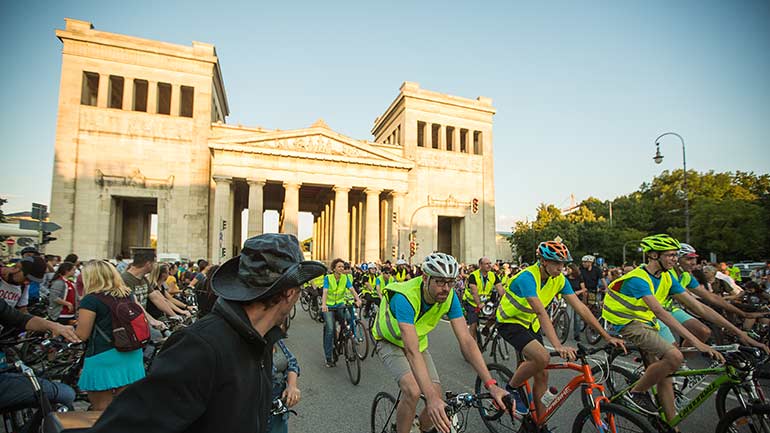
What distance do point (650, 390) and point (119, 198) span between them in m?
41.9

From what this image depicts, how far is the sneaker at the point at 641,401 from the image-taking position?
4.09 meters

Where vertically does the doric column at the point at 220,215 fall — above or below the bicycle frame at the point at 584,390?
above

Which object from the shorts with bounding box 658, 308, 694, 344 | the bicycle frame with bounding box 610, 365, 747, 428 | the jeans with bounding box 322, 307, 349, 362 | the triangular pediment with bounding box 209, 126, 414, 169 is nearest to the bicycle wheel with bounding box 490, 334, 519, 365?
the jeans with bounding box 322, 307, 349, 362

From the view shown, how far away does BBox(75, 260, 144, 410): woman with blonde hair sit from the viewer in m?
3.47

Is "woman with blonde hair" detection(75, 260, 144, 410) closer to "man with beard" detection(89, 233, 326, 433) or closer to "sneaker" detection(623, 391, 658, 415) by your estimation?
"man with beard" detection(89, 233, 326, 433)

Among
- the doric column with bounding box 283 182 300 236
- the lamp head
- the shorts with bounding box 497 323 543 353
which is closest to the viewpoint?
the shorts with bounding box 497 323 543 353

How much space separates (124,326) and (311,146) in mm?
35250

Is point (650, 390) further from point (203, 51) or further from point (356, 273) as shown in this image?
point (203, 51)

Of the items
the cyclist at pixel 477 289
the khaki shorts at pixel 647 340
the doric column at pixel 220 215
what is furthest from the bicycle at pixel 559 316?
the doric column at pixel 220 215

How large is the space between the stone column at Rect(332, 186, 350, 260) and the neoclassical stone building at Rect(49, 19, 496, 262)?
0.10 meters

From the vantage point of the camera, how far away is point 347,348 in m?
7.41

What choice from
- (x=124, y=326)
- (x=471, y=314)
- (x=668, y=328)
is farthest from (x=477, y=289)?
(x=124, y=326)

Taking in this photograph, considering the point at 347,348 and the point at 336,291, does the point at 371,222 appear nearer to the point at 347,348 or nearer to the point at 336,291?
the point at 336,291

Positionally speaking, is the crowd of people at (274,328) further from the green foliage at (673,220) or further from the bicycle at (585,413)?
the green foliage at (673,220)
